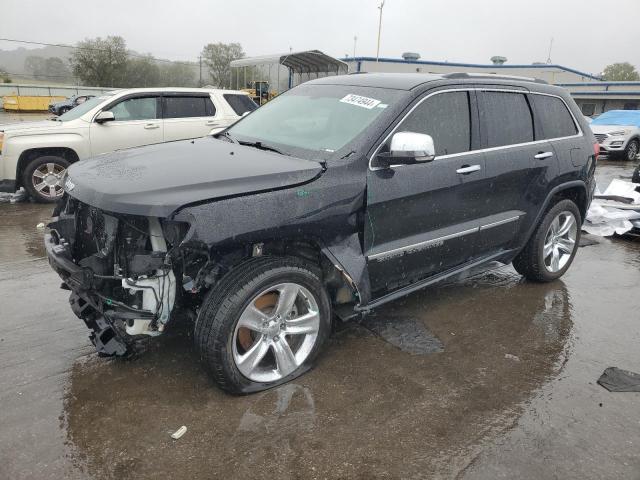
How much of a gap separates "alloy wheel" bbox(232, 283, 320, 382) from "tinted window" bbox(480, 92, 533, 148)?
6.71 feet

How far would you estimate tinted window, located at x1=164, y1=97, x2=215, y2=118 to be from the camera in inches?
338

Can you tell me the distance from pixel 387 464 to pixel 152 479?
3.75 ft

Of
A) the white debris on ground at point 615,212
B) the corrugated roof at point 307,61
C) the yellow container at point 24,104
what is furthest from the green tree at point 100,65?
the white debris on ground at point 615,212

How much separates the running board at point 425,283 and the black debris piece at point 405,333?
32 cm

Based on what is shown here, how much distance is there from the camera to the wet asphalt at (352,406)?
8.31 feet

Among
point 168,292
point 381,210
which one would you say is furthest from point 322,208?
point 168,292

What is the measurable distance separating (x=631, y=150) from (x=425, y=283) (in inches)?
611

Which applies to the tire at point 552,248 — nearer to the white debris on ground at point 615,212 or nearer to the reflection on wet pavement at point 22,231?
the white debris on ground at point 615,212

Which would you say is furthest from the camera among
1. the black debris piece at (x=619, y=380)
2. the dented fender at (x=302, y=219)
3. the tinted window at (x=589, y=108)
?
the tinted window at (x=589, y=108)

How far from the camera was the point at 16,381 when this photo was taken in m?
3.12

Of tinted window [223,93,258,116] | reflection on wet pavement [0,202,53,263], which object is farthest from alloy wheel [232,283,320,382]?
tinted window [223,93,258,116]

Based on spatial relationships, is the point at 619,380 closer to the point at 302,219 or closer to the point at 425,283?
the point at 425,283

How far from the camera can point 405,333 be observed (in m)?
3.94

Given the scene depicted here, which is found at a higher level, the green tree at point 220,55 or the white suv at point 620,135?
the green tree at point 220,55
